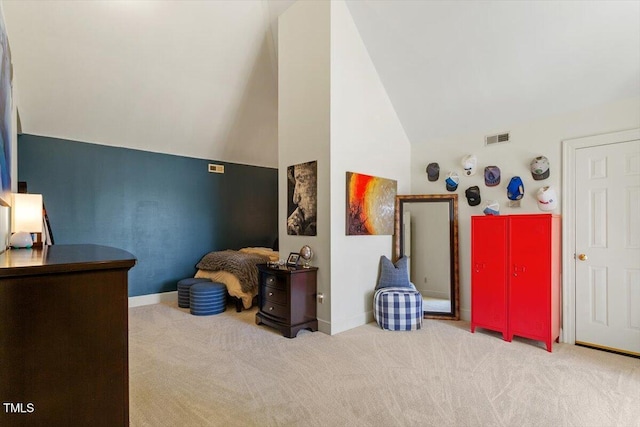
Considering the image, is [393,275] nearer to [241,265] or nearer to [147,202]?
[241,265]

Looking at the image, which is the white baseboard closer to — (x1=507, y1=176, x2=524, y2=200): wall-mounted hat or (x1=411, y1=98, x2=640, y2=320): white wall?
(x1=411, y1=98, x2=640, y2=320): white wall

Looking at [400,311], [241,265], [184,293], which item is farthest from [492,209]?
[184,293]

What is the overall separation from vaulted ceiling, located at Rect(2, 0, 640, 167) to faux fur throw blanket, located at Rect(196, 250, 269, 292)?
6.86 feet

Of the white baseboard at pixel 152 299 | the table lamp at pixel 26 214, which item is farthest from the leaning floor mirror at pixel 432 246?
the table lamp at pixel 26 214

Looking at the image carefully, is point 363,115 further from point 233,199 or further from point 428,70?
point 233,199

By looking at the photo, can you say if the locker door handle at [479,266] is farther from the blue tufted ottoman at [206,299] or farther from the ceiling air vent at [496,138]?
the blue tufted ottoman at [206,299]

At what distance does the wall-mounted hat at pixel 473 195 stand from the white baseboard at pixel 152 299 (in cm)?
482

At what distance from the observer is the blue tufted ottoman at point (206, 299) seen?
445cm

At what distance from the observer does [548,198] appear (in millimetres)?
3494

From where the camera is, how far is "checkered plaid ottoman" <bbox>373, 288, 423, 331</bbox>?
377 centimetres

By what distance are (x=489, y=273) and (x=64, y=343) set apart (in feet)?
12.5

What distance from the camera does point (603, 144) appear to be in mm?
3309

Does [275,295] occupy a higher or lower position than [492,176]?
lower

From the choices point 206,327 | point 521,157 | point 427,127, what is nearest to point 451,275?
point 521,157
